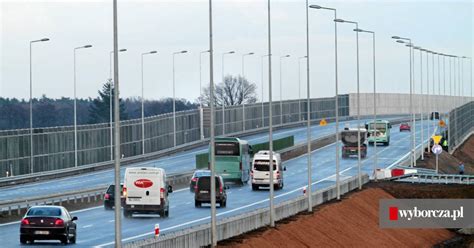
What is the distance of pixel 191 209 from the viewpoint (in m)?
70.2

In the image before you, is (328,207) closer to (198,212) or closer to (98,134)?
(198,212)

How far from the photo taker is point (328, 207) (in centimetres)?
7250

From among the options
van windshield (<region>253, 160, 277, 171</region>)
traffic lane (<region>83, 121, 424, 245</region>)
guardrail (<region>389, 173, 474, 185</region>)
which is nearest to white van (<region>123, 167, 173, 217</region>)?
traffic lane (<region>83, 121, 424, 245</region>)

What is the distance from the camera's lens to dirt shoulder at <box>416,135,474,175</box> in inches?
5020

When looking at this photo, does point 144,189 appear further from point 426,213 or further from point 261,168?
point 426,213

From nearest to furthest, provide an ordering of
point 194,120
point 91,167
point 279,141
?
1. point 91,167
2. point 279,141
3. point 194,120

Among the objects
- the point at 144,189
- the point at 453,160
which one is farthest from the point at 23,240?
the point at 453,160

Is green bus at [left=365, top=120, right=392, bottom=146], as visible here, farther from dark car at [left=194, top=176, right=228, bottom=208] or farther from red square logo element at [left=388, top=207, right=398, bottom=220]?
dark car at [left=194, top=176, right=228, bottom=208]

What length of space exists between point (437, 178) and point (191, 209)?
122 ft

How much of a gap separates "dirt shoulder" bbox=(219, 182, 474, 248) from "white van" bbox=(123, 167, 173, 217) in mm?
6237

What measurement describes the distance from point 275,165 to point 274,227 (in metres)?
33.4

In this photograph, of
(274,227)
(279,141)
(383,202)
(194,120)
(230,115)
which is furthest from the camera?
(230,115)

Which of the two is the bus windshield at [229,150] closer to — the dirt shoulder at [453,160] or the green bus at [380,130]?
the dirt shoulder at [453,160]

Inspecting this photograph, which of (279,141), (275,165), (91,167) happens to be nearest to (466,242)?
(275,165)
